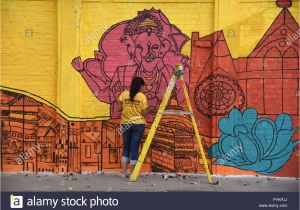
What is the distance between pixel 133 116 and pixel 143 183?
3.89ft

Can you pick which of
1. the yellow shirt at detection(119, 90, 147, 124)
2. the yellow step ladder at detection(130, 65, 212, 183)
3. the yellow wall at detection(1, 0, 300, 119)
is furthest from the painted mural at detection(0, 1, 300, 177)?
the yellow step ladder at detection(130, 65, 212, 183)

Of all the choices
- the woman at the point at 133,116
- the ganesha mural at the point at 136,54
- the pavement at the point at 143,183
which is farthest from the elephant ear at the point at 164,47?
the pavement at the point at 143,183

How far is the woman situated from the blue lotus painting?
5.00ft

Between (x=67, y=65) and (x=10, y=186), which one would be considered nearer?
(x=10, y=186)

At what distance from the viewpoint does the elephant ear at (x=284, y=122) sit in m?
10.0

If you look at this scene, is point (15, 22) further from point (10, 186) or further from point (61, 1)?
point (10, 186)

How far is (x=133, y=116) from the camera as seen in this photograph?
9.63m

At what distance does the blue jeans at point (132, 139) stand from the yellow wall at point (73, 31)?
0.71 metres

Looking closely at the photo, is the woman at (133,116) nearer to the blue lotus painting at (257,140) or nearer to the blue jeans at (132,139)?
the blue jeans at (132,139)

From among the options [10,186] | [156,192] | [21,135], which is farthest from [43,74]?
[156,192]

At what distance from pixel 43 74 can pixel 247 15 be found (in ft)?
13.0

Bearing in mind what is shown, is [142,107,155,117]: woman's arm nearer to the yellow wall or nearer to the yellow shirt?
the yellow shirt

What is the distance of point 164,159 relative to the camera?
33.5ft

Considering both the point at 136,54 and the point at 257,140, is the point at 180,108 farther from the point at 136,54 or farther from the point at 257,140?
the point at 257,140
